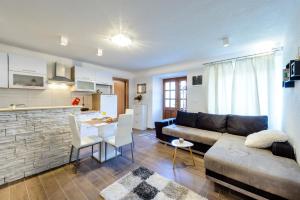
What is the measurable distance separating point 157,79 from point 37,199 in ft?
14.8

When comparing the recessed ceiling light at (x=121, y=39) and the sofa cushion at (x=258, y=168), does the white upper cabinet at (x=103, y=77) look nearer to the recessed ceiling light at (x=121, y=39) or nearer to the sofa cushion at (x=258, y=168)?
the recessed ceiling light at (x=121, y=39)

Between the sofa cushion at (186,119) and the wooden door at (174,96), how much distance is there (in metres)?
0.99

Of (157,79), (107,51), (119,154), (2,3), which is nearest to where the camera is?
(2,3)

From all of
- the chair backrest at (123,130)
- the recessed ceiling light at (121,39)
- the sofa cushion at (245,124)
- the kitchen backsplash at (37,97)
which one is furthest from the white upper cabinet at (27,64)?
the sofa cushion at (245,124)

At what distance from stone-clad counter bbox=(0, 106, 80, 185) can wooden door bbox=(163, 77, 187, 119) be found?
3555 mm

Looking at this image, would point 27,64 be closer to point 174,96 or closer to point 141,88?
point 141,88

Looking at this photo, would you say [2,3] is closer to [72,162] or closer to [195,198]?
[72,162]

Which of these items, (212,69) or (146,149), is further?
(212,69)

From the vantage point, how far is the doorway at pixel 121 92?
5.44 m

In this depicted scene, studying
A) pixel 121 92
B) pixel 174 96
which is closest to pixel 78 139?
pixel 121 92

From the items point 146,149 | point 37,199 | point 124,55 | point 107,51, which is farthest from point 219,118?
point 37,199

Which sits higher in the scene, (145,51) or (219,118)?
(145,51)

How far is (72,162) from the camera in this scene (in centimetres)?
253

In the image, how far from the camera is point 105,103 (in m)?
4.17
